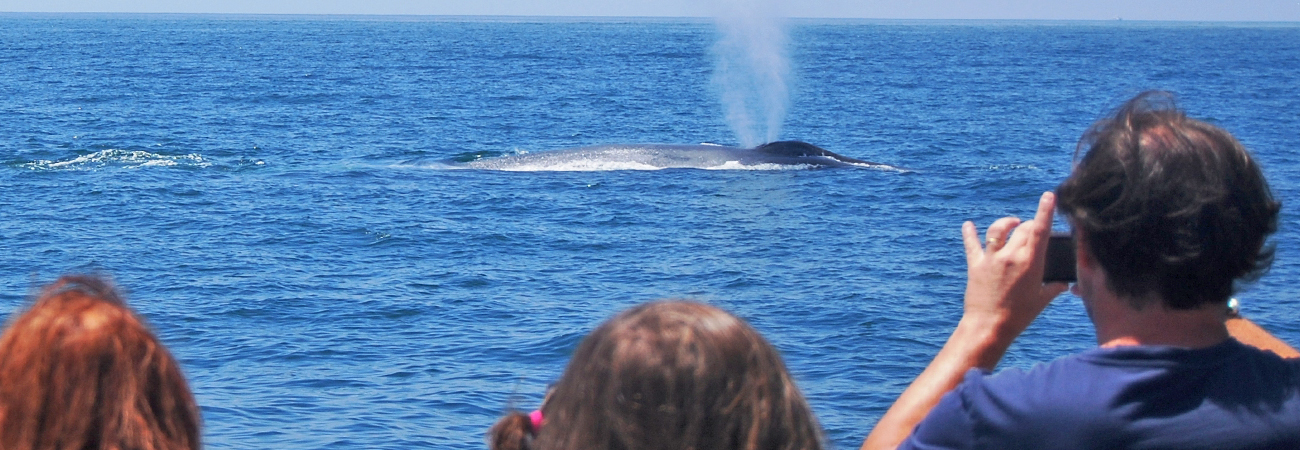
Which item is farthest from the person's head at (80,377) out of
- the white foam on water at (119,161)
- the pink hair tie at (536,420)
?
the white foam on water at (119,161)

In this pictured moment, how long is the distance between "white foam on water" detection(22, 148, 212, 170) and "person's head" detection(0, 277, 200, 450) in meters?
24.6

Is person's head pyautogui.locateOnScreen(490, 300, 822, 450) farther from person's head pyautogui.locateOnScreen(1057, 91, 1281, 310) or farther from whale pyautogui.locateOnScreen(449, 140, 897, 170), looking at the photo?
whale pyautogui.locateOnScreen(449, 140, 897, 170)

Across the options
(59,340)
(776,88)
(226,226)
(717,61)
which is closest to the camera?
(59,340)

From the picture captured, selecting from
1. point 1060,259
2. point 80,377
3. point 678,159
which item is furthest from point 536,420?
point 678,159

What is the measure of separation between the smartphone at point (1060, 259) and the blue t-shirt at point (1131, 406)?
→ 0.31m

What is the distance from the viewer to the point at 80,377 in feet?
7.43

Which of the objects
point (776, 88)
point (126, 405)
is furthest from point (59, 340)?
point (776, 88)

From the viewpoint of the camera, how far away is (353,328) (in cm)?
1297

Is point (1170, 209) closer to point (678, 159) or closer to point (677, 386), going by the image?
point (677, 386)

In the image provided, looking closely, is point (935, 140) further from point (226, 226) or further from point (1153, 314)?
point (1153, 314)

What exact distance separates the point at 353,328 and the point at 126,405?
1089cm

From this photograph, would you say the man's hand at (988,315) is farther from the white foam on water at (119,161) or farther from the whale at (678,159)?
the white foam on water at (119,161)

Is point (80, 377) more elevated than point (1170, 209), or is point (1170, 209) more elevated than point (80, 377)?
point (1170, 209)

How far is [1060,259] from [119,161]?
85.0 ft
